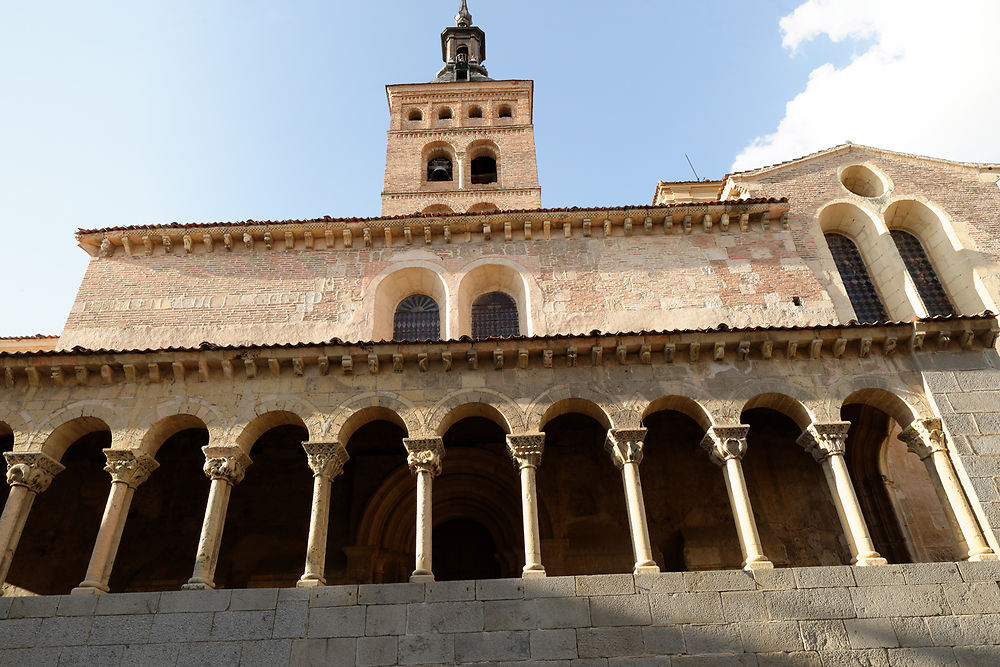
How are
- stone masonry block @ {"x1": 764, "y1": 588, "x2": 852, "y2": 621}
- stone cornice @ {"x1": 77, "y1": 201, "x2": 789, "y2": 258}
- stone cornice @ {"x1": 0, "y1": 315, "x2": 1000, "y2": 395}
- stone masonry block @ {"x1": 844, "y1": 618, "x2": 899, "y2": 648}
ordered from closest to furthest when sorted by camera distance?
stone masonry block @ {"x1": 844, "y1": 618, "x2": 899, "y2": 648} < stone masonry block @ {"x1": 764, "y1": 588, "x2": 852, "y2": 621} < stone cornice @ {"x1": 0, "y1": 315, "x2": 1000, "y2": 395} < stone cornice @ {"x1": 77, "y1": 201, "x2": 789, "y2": 258}

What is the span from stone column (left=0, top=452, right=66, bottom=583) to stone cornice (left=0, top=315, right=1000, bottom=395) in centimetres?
126

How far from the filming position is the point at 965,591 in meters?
8.88

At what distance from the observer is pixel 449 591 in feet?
29.1

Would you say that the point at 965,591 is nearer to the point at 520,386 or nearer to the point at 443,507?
the point at 520,386

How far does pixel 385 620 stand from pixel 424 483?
6.48ft

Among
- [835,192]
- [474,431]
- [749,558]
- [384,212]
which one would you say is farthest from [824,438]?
[384,212]

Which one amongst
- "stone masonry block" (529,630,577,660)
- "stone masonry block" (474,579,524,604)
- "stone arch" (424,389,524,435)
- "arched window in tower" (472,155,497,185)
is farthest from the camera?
"arched window in tower" (472,155,497,185)

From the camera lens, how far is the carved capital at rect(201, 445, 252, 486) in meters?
10.1

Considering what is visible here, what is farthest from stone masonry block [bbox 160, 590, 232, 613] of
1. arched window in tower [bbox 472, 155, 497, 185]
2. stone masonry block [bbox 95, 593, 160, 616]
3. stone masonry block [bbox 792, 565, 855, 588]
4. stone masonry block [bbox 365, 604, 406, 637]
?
arched window in tower [bbox 472, 155, 497, 185]

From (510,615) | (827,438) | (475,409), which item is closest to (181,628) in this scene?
(510,615)

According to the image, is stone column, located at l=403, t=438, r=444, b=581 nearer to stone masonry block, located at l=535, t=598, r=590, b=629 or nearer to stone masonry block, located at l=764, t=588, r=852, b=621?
stone masonry block, located at l=535, t=598, r=590, b=629

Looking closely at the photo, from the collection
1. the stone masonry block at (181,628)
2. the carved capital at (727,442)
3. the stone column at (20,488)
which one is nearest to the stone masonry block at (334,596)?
the stone masonry block at (181,628)

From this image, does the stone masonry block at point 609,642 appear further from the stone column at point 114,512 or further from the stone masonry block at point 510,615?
the stone column at point 114,512

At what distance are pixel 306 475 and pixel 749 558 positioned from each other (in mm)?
7989
